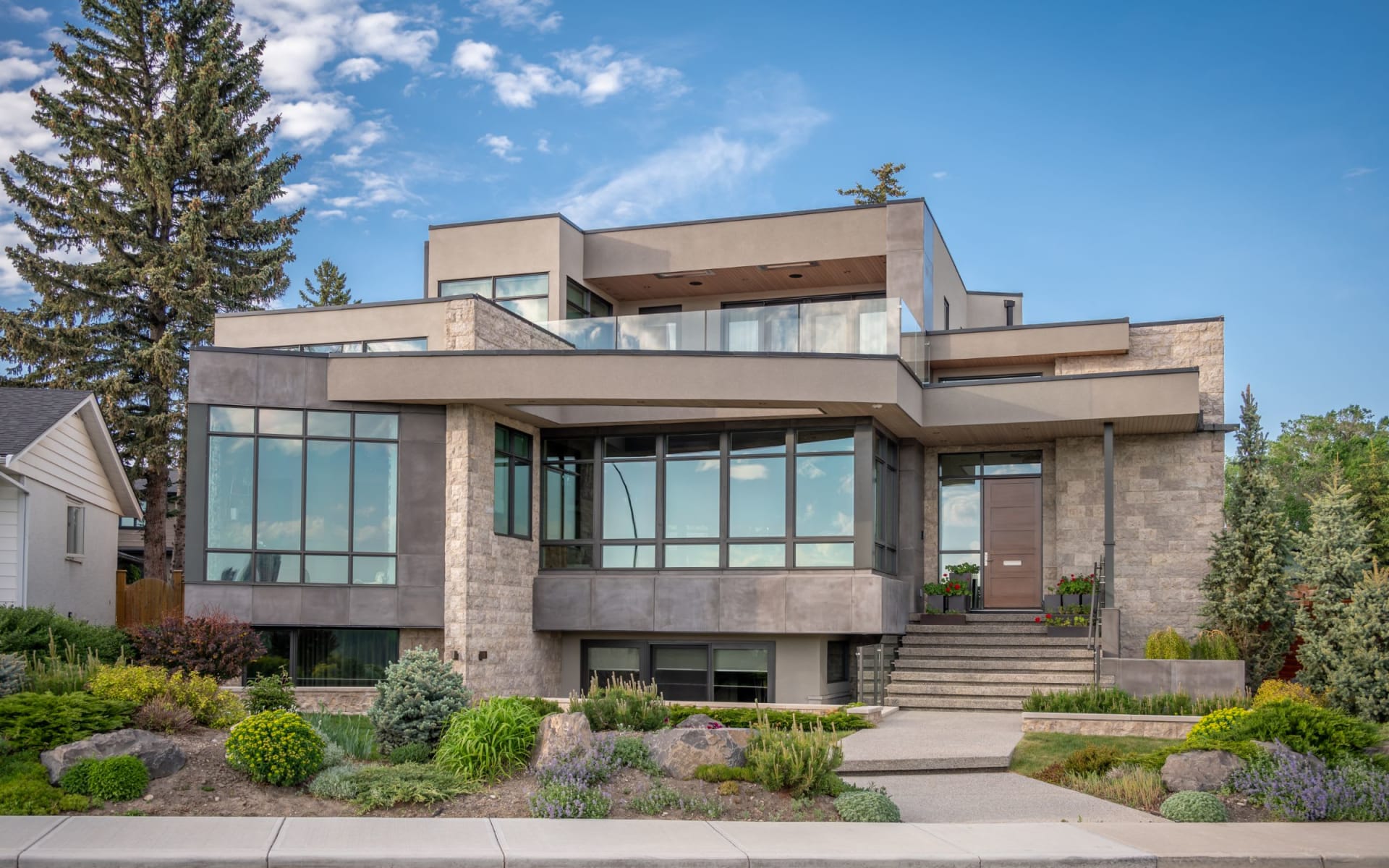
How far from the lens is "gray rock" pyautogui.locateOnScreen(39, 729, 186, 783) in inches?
404

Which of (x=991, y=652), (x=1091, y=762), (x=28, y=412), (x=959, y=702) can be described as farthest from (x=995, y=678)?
(x=28, y=412)

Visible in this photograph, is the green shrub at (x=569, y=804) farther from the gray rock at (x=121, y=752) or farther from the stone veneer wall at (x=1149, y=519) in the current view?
the stone veneer wall at (x=1149, y=519)

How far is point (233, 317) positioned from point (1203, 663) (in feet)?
63.4

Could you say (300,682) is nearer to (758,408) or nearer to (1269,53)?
(758,408)

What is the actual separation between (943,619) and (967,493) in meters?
2.74

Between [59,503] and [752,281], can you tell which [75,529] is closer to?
[59,503]

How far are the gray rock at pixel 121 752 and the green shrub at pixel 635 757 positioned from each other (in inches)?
150

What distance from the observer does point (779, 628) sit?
20484mm

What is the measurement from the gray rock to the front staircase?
1177 centimetres

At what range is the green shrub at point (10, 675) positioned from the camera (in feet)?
38.6

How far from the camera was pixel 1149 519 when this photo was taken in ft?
Result: 72.8

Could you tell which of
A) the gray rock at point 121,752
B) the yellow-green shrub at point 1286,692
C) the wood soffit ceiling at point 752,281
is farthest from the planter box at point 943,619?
the gray rock at point 121,752

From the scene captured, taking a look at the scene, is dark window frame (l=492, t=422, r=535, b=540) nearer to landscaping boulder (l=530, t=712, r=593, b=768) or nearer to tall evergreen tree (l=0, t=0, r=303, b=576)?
landscaping boulder (l=530, t=712, r=593, b=768)

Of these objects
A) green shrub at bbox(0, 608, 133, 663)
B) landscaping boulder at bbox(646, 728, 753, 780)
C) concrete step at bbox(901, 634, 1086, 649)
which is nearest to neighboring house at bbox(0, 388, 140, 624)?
green shrub at bbox(0, 608, 133, 663)
